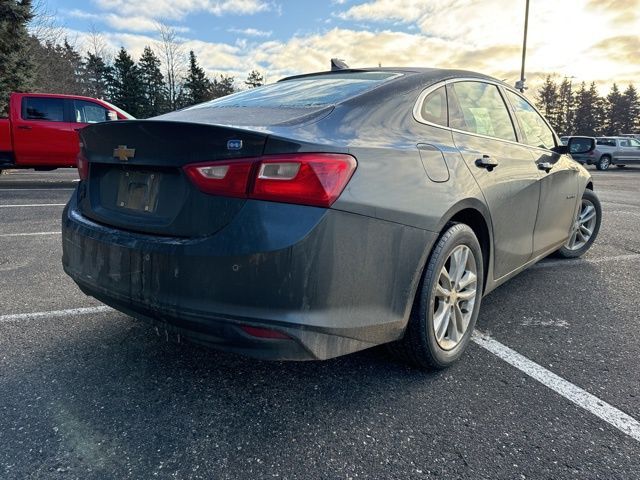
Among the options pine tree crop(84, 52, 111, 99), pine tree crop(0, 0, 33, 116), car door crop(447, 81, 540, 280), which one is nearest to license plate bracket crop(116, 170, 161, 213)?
car door crop(447, 81, 540, 280)

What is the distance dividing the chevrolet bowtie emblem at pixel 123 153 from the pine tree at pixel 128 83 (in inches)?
1896

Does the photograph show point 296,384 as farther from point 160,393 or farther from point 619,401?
point 619,401

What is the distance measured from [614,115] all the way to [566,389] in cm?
8441

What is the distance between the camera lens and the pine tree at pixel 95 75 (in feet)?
129

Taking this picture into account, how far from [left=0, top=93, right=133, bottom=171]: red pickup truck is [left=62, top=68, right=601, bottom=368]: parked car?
339 inches

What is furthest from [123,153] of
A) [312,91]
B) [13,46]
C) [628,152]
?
[628,152]

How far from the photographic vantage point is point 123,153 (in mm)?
2016

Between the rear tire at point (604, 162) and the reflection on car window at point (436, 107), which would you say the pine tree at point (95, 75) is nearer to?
the rear tire at point (604, 162)

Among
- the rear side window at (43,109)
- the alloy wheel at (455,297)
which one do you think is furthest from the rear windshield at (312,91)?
the rear side window at (43,109)

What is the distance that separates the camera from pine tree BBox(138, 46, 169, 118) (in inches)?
1778

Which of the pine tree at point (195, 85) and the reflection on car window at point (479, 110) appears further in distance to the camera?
the pine tree at point (195, 85)

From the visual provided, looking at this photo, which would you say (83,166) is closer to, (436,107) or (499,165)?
(436,107)

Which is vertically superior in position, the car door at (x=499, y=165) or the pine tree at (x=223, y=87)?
the pine tree at (x=223, y=87)

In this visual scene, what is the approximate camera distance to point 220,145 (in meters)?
1.74
